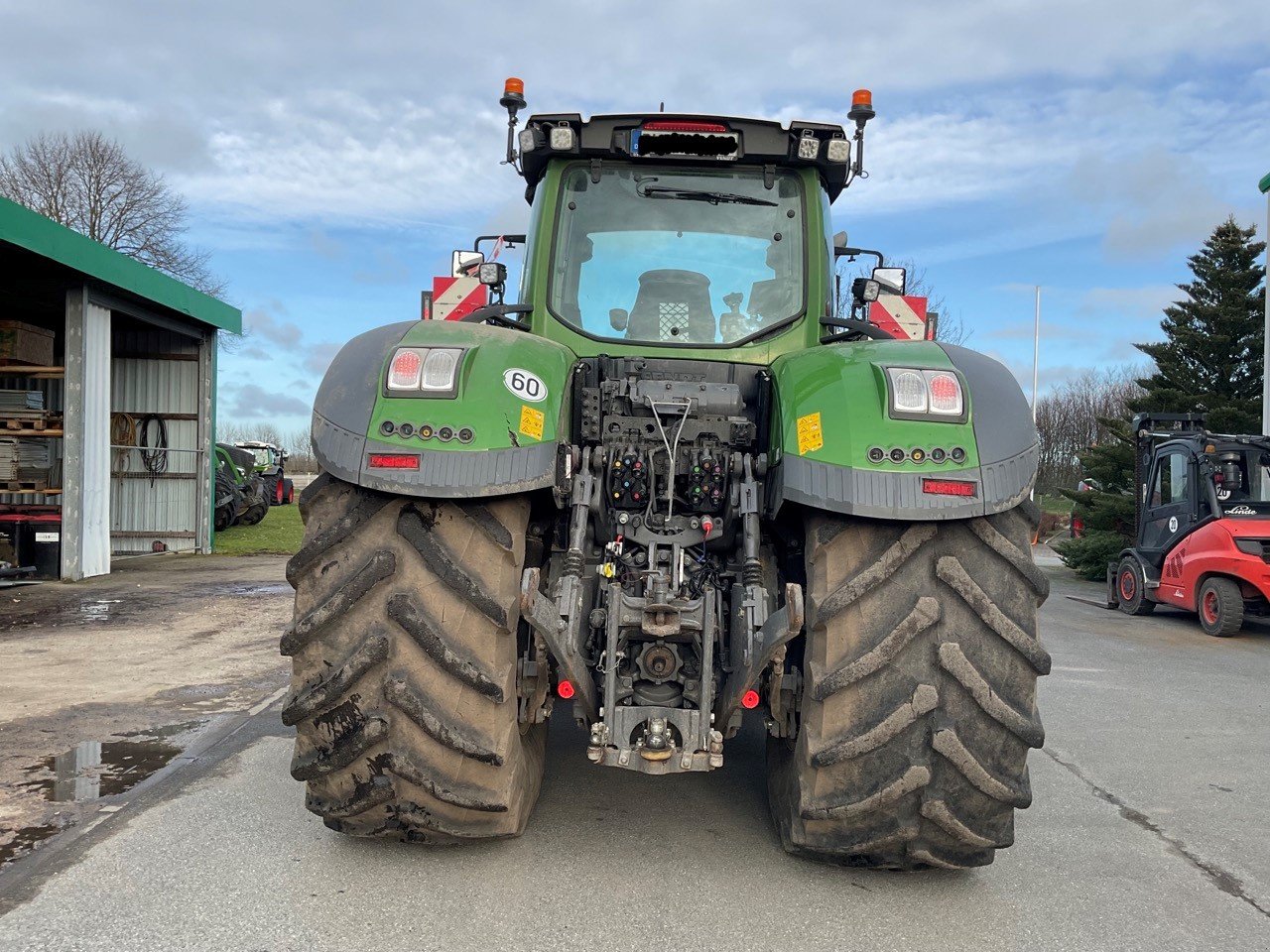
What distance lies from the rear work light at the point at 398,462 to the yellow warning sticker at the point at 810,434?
1157 millimetres

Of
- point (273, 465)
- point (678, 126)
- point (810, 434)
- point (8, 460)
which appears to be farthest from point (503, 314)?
point (273, 465)

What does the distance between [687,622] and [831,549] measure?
480 millimetres

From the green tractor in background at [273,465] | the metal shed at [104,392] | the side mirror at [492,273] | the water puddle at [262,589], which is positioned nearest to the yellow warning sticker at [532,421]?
the side mirror at [492,273]

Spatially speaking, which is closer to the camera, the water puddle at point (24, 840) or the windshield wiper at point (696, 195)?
the water puddle at point (24, 840)

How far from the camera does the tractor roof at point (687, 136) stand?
402 cm

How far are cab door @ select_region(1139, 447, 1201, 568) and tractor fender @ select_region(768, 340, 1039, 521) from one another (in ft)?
→ 30.8

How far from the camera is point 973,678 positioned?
9.43 ft

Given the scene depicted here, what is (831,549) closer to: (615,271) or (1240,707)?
(615,271)

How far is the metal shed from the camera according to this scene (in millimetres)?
11797

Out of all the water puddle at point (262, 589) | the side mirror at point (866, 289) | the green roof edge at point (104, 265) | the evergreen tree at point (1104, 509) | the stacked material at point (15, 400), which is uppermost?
the green roof edge at point (104, 265)

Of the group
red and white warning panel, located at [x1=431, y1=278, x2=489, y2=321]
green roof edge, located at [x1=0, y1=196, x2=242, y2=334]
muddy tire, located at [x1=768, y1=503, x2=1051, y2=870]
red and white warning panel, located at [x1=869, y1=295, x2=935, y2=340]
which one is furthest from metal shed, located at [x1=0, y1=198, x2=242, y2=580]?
muddy tire, located at [x1=768, y1=503, x2=1051, y2=870]

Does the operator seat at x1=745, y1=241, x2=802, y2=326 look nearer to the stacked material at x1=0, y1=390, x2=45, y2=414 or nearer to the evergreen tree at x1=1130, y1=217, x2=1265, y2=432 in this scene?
the stacked material at x1=0, y1=390, x2=45, y2=414

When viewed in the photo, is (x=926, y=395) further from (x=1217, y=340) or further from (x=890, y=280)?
(x=1217, y=340)

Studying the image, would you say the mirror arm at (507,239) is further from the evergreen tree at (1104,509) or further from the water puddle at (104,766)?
the evergreen tree at (1104,509)
